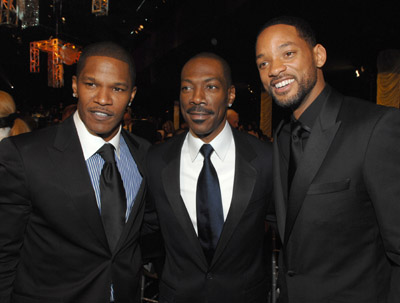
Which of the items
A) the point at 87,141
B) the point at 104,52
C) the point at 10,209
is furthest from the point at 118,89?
the point at 10,209

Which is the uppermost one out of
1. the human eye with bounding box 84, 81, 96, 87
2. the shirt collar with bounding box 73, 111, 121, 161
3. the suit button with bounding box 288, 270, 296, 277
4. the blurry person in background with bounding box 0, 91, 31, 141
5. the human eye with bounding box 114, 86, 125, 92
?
the human eye with bounding box 84, 81, 96, 87

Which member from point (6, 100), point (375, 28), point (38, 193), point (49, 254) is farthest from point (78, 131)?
point (375, 28)

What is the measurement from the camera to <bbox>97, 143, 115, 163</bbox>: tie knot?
72.1 inches

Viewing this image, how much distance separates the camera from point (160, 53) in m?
10.8

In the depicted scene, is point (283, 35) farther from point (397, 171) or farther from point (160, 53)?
point (160, 53)

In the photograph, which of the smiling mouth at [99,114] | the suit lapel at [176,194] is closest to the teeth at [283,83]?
the suit lapel at [176,194]

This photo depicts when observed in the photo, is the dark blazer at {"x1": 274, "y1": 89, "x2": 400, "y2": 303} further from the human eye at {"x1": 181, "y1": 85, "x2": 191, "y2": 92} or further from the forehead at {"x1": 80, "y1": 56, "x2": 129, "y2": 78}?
the forehead at {"x1": 80, "y1": 56, "x2": 129, "y2": 78}

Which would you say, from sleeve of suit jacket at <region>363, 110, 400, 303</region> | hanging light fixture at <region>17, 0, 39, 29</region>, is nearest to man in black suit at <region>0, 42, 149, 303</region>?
sleeve of suit jacket at <region>363, 110, 400, 303</region>

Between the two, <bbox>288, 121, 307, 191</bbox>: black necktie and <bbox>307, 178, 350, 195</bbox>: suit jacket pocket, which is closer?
<bbox>307, 178, 350, 195</bbox>: suit jacket pocket

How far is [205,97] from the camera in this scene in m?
2.18

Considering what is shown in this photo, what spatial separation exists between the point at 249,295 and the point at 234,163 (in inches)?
33.7

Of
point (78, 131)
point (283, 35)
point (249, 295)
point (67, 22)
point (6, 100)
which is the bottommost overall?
point (249, 295)

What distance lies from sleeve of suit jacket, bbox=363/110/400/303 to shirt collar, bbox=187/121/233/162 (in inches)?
36.9

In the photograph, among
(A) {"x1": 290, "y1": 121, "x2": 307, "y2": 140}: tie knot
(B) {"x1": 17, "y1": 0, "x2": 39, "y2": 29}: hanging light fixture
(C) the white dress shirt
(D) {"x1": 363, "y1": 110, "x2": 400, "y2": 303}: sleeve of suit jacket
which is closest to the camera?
(D) {"x1": 363, "y1": 110, "x2": 400, "y2": 303}: sleeve of suit jacket
